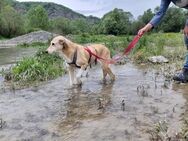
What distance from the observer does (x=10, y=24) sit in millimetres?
90750

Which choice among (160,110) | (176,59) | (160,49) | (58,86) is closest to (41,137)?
(160,110)

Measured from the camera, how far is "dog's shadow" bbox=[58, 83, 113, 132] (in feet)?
23.2

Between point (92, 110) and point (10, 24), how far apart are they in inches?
3385

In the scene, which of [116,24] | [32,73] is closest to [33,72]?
[32,73]

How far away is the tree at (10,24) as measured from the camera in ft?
294

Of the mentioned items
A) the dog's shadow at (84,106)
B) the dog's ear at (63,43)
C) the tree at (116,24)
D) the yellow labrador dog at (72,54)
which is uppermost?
the tree at (116,24)

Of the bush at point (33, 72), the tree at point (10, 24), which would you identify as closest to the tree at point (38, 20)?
the tree at point (10, 24)

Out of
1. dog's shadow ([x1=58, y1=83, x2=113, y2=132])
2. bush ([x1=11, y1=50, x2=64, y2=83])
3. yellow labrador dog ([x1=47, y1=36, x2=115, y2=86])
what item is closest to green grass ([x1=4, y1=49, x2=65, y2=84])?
bush ([x1=11, y1=50, x2=64, y2=83])

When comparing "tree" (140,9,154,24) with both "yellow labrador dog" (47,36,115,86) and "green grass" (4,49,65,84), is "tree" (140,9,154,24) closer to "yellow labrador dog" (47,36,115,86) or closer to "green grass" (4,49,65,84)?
"green grass" (4,49,65,84)

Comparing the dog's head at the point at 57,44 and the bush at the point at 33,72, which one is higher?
the dog's head at the point at 57,44

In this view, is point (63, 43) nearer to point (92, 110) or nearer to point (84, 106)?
point (84, 106)

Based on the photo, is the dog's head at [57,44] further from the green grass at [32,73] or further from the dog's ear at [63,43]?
the green grass at [32,73]

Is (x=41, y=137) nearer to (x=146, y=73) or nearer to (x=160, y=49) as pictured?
(x=146, y=73)

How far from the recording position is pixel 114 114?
24.5 ft
